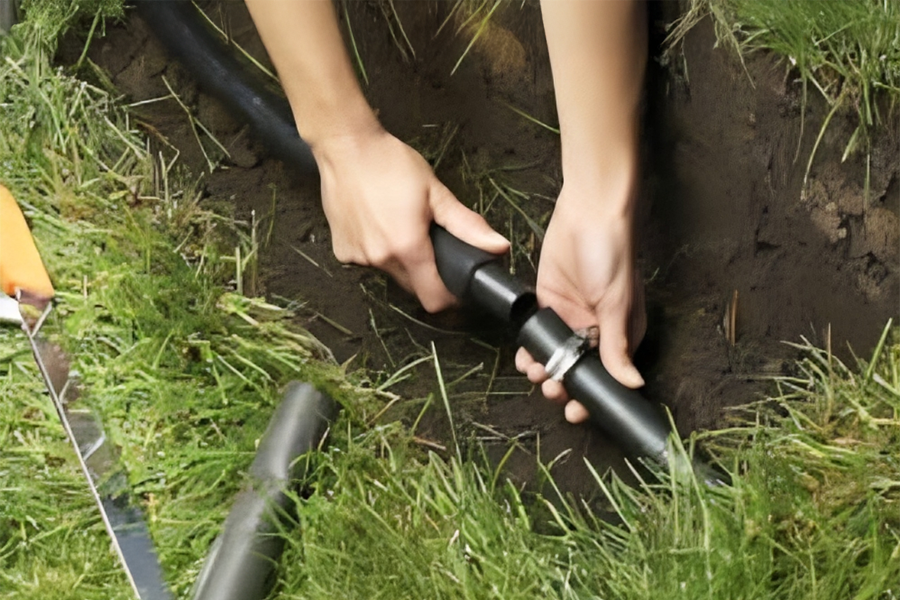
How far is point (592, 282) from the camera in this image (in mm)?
722

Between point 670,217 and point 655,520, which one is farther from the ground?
point 670,217

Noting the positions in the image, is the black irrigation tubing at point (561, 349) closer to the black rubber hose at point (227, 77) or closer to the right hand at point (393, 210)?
the right hand at point (393, 210)

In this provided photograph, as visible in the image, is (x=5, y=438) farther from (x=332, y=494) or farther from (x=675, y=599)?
(x=675, y=599)

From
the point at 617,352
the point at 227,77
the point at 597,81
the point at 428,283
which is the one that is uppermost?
the point at 227,77

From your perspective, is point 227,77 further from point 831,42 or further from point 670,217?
point 831,42

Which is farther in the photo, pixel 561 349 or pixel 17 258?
pixel 17 258

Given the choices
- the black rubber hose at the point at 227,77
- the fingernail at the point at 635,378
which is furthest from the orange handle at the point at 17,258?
the fingernail at the point at 635,378

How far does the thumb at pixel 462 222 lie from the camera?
2.33 feet

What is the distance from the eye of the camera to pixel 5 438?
787mm

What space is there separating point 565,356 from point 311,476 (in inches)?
9.5

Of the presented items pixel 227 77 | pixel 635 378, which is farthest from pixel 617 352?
pixel 227 77

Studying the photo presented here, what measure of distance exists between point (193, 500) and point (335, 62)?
1.30ft

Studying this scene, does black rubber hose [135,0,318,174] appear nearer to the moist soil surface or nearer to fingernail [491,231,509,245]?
the moist soil surface

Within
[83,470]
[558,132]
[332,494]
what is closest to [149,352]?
[83,470]
